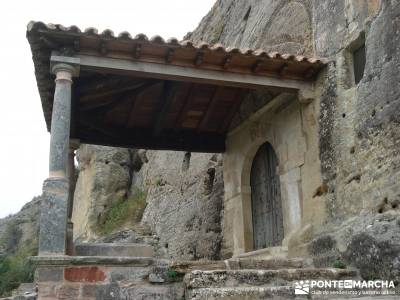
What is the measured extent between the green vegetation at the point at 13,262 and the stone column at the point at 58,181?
602cm

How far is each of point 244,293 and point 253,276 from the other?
18.9 inches

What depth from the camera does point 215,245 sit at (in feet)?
33.2

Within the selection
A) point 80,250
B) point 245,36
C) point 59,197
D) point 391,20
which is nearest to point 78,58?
point 59,197

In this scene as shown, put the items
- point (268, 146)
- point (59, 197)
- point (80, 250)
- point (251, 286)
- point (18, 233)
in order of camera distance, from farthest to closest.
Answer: point (18, 233), point (268, 146), point (80, 250), point (59, 197), point (251, 286)

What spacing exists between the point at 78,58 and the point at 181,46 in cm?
123

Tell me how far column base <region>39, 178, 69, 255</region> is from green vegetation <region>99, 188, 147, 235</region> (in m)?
10.8

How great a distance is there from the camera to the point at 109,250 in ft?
23.1

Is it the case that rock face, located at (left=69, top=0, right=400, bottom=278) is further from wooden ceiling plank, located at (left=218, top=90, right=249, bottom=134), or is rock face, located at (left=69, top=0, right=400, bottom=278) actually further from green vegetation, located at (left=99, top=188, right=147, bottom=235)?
green vegetation, located at (left=99, top=188, right=147, bottom=235)

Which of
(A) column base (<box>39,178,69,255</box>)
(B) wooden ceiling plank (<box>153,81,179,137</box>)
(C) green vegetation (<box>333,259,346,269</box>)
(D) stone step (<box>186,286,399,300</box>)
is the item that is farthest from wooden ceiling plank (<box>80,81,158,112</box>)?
(D) stone step (<box>186,286,399,300</box>)

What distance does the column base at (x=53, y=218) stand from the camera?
525 cm

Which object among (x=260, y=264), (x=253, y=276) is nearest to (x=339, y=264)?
(x=260, y=264)

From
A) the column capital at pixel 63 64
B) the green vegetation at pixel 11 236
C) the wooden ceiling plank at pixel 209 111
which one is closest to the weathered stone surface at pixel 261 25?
the wooden ceiling plank at pixel 209 111

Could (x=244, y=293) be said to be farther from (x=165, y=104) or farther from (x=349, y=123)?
(x=165, y=104)

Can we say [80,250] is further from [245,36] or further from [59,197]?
[245,36]
